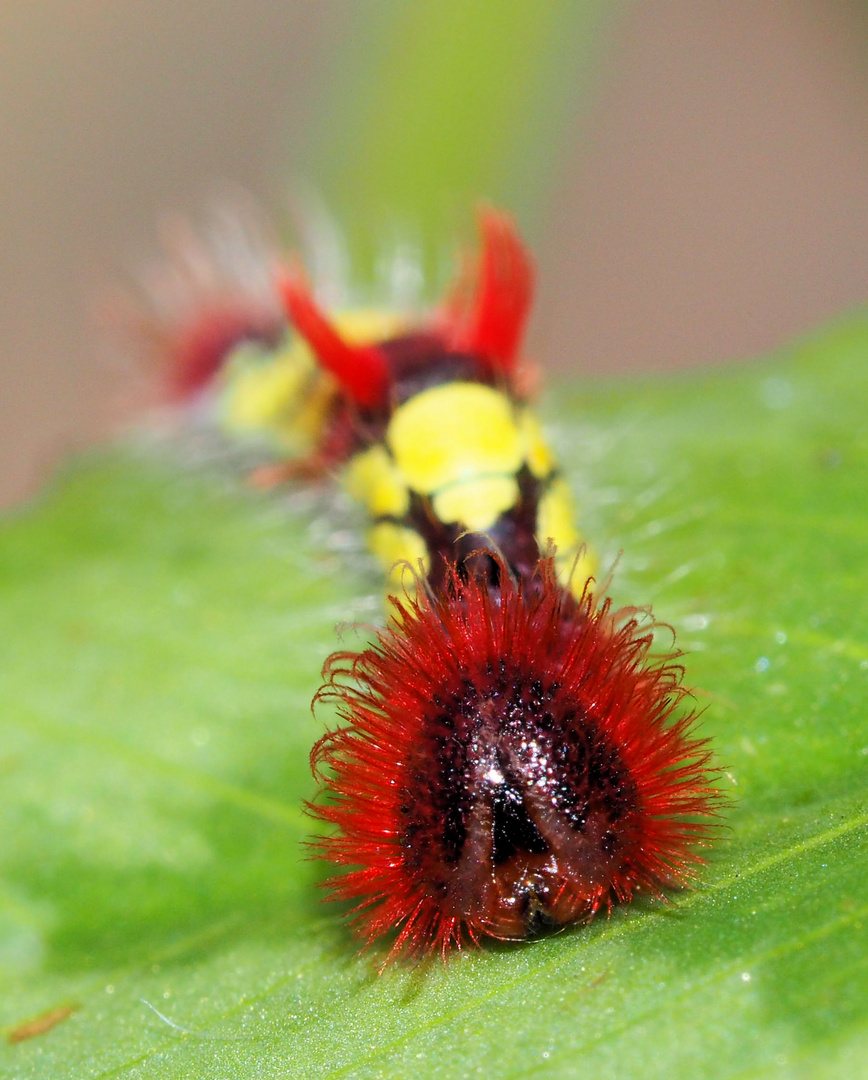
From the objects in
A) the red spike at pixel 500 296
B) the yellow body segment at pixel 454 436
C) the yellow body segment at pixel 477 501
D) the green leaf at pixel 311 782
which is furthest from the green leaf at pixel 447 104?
the yellow body segment at pixel 477 501

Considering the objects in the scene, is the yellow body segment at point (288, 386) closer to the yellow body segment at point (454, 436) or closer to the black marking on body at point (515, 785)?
the yellow body segment at point (454, 436)

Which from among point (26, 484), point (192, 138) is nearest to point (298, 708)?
point (26, 484)

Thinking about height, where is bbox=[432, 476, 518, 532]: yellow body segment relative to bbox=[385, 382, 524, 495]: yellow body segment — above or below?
below

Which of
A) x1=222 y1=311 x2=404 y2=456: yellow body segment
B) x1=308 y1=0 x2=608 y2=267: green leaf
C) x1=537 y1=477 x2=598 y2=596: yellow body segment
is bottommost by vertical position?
x1=537 y1=477 x2=598 y2=596: yellow body segment

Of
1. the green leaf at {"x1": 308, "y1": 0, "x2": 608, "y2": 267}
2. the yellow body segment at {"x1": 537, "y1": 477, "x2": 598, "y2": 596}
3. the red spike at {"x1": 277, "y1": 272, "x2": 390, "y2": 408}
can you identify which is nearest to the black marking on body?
the yellow body segment at {"x1": 537, "y1": 477, "x2": 598, "y2": 596}

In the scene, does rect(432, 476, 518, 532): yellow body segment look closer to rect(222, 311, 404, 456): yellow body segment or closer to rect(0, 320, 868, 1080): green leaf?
rect(0, 320, 868, 1080): green leaf

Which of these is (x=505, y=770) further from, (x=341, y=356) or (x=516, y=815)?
(x=341, y=356)
